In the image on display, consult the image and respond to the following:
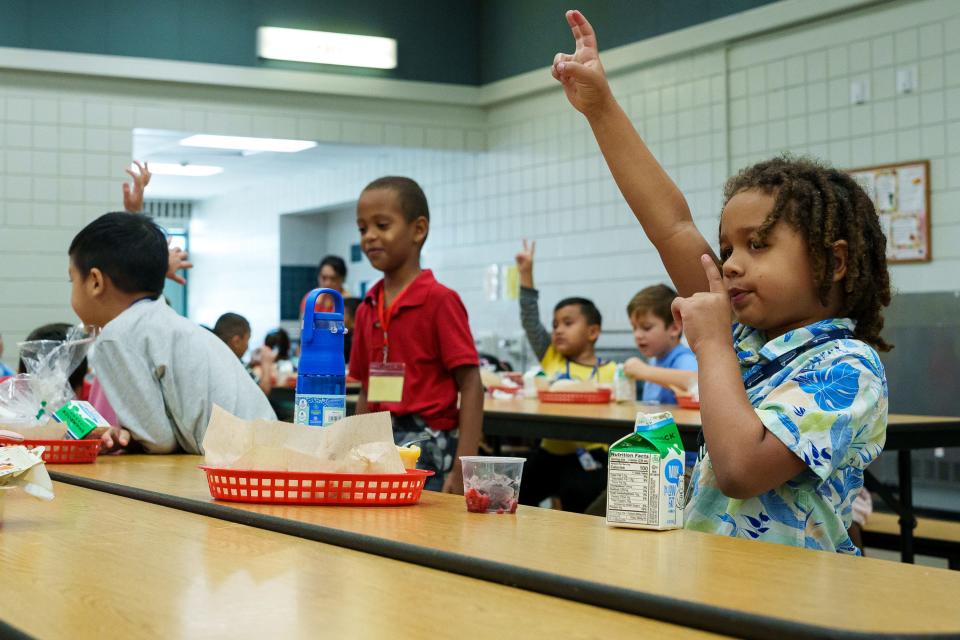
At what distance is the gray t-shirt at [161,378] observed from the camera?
2.43 m

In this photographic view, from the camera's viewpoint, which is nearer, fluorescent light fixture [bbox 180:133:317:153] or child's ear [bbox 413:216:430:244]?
child's ear [bbox 413:216:430:244]

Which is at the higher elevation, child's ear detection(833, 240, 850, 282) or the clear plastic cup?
child's ear detection(833, 240, 850, 282)

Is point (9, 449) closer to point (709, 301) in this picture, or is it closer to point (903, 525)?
point (709, 301)

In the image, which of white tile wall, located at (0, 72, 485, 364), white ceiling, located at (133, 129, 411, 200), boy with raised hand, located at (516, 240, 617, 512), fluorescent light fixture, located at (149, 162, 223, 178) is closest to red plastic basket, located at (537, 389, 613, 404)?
boy with raised hand, located at (516, 240, 617, 512)

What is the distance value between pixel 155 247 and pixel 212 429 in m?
1.14

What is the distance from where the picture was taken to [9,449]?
1.39 meters

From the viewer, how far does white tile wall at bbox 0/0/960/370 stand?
5.47m

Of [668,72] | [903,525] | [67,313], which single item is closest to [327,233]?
[67,313]

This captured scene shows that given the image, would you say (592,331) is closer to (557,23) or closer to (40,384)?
(557,23)

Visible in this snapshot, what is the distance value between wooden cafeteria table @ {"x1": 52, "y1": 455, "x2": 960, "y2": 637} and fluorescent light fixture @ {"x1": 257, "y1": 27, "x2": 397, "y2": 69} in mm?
6686

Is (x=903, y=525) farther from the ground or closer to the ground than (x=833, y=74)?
closer to the ground

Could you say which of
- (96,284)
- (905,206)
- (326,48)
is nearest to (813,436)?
(96,284)

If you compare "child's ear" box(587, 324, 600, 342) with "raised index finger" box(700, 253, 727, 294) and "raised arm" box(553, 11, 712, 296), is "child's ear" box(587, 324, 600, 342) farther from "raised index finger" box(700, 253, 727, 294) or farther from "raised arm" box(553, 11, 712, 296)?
"raised index finger" box(700, 253, 727, 294)

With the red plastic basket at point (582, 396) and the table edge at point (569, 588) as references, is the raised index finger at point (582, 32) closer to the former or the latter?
the table edge at point (569, 588)
